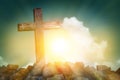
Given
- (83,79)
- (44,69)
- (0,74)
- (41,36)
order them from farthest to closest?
(41,36) → (0,74) → (44,69) → (83,79)

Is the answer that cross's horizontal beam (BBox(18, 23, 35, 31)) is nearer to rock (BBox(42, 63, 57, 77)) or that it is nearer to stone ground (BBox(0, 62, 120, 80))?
stone ground (BBox(0, 62, 120, 80))

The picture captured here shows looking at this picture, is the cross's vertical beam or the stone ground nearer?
the stone ground

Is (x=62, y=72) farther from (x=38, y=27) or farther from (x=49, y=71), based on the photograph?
(x=38, y=27)

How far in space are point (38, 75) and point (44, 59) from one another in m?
2.10

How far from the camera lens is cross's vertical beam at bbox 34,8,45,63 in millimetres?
16531

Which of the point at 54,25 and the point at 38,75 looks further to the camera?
the point at 54,25

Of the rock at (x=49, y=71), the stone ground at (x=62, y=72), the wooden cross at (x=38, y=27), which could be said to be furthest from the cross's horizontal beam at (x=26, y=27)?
the rock at (x=49, y=71)

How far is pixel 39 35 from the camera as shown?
55.4 feet

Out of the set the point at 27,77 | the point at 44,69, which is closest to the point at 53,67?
the point at 44,69

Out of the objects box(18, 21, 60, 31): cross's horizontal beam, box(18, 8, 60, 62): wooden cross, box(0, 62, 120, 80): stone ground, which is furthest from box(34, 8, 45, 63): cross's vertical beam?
box(0, 62, 120, 80): stone ground

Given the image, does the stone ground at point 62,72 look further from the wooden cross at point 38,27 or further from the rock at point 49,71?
the wooden cross at point 38,27

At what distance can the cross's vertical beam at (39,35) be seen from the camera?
16.5 meters

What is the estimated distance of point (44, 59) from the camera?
1589cm

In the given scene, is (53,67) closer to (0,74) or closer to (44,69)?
(44,69)
